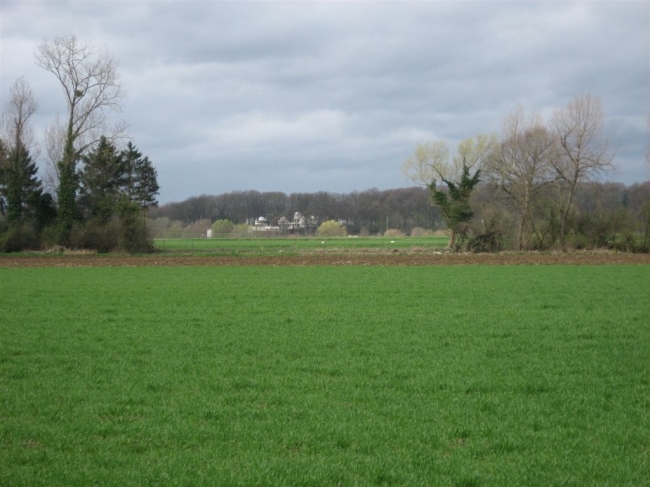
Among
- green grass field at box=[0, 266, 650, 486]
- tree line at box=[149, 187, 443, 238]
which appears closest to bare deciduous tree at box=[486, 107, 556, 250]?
green grass field at box=[0, 266, 650, 486]

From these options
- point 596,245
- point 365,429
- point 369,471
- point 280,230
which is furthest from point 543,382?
point 280,230

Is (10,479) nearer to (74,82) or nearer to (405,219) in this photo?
(74,82)

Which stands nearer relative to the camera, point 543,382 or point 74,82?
point 543,382

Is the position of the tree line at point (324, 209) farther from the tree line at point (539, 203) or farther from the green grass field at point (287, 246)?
the tree line at point (539, 203)

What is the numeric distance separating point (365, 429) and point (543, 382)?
3.42 meters

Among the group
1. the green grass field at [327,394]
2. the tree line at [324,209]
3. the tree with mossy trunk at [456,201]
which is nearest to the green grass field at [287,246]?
the tree with mossy trunk at [456,201]

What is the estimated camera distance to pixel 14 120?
5534cm

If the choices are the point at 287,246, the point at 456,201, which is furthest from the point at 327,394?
the point at 287,246

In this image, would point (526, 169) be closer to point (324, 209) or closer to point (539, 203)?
point (539, 203)

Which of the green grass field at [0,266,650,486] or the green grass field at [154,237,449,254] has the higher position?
the green grass field at [154,237,449,254]

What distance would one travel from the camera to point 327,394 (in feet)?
27.7

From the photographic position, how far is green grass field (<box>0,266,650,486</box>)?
5.88 meters

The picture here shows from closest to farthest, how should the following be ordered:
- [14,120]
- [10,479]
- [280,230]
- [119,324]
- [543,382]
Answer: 1. [10,479]
2. [543,382]
3. [119,324]
4. [14,120]
5. [280,230]

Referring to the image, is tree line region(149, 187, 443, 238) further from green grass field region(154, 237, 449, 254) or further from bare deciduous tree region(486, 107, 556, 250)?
bare deciduous tree region(486, 107, 556, 250)
